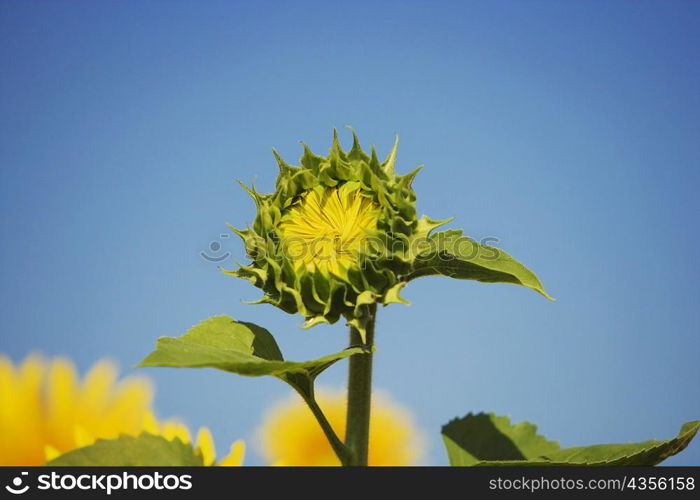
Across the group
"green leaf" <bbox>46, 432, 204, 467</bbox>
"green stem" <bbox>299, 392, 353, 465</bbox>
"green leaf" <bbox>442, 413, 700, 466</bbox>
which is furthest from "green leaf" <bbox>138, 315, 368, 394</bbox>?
"green leaf" <bbox>442, 413, 700, 466</bbox>

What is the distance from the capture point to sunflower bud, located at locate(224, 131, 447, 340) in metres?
1.56

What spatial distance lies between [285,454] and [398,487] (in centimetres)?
125

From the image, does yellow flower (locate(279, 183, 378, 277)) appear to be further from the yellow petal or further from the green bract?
the yellow petal

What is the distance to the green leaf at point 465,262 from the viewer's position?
1566 millimetres

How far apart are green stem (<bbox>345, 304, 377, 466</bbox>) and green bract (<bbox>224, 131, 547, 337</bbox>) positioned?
0.19 ft

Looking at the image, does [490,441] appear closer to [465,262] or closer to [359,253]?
[465,262]

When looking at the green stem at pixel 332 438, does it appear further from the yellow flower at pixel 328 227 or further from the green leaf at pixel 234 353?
the yellow flower at pixel 328 227

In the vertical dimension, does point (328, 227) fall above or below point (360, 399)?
above

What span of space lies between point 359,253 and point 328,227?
139 millimetres

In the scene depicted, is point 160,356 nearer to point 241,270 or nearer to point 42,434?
point 241,270

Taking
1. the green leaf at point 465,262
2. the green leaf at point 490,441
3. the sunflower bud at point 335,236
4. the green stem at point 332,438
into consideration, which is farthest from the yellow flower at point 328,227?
the green leaf at point 490,441

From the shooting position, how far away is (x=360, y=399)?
5.10 ft

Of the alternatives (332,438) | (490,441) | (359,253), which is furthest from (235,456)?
(490,441)

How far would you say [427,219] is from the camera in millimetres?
1639
